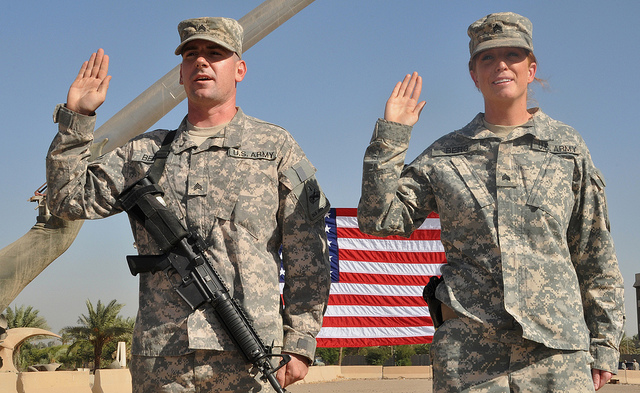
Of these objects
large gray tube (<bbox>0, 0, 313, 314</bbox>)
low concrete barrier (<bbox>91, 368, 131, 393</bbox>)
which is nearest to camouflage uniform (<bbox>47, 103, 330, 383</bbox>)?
large gray tube (<bbox>0, 0, 313, 314</bbox>)

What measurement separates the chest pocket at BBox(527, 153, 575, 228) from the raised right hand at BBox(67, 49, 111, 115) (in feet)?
6.92

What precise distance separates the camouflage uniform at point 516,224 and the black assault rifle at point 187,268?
726 mm

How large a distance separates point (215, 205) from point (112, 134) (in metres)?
8.29

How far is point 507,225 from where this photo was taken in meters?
3.27

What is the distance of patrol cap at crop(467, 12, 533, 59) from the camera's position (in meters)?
3.49

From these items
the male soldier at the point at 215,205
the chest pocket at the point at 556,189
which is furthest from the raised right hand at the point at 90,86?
the chest pocket at the point at 556,189

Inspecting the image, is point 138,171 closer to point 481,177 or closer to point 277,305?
point 277,305

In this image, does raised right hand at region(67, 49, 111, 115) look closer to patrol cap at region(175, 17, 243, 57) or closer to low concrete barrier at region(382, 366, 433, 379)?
patrol cap at region(175, 17, 243, 57)

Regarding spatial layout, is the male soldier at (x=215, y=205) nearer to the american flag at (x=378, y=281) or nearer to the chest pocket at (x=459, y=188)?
the chest pocket at (x=459, y=188)

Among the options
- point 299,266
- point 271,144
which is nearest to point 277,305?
point 299,266

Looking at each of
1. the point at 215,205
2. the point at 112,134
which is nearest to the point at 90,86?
the point at 215,205

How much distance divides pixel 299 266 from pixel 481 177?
0.97 meters

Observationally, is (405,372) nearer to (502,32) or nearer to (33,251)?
(33,251)

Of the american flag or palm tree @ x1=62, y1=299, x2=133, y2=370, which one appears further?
palm tree @ x1=62, y1=299, x2=133, y2=370
